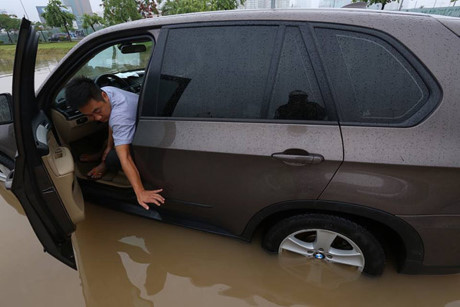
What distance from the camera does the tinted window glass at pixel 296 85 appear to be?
1263 mm

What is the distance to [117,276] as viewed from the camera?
1.87 meters

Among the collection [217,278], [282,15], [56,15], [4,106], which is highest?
[56,15]

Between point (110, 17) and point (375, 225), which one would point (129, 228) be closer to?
point (375, 225)

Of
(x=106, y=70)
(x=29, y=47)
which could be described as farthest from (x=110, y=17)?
(x=29, y=47)

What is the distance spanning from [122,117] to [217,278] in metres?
1.40

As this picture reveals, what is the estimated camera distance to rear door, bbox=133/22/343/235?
127cm

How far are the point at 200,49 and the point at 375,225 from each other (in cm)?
151

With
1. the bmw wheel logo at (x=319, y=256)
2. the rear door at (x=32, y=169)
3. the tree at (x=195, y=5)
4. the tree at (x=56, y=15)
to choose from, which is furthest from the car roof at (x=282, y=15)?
the tree at (x=56, y=15)

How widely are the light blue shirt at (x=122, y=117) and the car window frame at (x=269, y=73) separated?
254 mm

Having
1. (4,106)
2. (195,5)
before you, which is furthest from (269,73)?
(195,5)

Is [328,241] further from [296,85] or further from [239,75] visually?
[239,75]

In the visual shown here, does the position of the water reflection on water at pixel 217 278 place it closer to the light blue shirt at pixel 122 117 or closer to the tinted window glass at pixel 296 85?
the light blue shirt at pixel 122 117

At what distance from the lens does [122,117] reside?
1.78 m

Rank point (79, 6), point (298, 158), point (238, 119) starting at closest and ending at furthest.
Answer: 1. point (298, 158)
2. point (238, 119)
3. point (79, 6)
